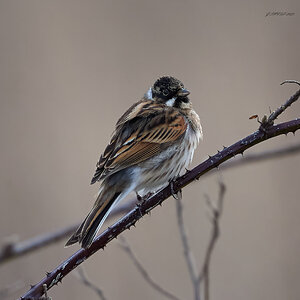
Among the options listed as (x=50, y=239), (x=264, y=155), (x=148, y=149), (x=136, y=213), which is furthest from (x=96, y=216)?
(x=264, y=155)

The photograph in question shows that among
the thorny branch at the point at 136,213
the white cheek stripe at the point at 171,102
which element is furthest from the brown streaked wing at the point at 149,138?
the thorny branch at the point at 136,213

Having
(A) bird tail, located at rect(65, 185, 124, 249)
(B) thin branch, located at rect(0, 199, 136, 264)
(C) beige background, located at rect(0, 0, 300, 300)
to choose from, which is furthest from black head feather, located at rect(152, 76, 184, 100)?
(C) beige background, located at rect(0, 0, 300, 300)

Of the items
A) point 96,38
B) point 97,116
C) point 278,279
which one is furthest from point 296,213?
point 96,38

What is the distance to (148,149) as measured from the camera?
13.7 feet

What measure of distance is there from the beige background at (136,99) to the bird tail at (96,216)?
230 centimetres

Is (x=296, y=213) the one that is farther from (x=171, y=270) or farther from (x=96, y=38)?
(x=96, y=38)

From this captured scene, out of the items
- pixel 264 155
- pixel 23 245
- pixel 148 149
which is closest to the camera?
pixel 23 245

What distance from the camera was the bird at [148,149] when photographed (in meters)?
3.95

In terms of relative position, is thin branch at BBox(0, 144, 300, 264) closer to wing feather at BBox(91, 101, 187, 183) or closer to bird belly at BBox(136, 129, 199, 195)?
bird belly at BBox(136, 129, 199, 195)

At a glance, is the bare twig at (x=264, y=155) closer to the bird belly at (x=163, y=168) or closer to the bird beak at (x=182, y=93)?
the bird belly at (x=163, y=168)

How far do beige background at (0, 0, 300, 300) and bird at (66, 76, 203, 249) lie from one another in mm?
1954

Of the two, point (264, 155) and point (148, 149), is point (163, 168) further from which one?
point (264, 155)

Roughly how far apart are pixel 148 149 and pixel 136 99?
2.53m

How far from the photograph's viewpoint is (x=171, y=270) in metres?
6.18
